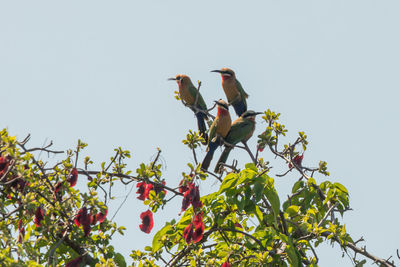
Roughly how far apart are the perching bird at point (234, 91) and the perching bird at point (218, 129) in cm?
152

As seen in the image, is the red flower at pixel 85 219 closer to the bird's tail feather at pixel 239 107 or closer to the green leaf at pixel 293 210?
the green leaf at pixel 293 210

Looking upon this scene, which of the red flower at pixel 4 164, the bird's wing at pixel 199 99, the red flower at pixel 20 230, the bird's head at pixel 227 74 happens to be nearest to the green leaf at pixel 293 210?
the red flower at pixel 20 230

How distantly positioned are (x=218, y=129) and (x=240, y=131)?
367mm

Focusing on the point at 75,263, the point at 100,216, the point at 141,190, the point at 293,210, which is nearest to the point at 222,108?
the point at 293,210

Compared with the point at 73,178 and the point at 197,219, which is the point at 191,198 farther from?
the point at 73,178

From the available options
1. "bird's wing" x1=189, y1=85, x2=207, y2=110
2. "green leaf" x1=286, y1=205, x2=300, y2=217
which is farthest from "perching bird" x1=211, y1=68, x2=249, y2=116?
"green leaf" x1=286, y1=205, x2=300, y2=217

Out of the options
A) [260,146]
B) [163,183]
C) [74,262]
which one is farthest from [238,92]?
[74,262]

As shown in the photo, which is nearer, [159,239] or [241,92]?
[159,239]

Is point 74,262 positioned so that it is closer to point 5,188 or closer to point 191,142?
point 5,188

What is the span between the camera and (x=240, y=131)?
28.3ft

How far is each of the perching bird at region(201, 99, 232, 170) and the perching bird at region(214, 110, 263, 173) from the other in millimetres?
100

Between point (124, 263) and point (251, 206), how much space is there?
3.40ft

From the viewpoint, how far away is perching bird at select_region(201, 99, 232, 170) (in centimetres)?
820

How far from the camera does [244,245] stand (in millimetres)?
4855
